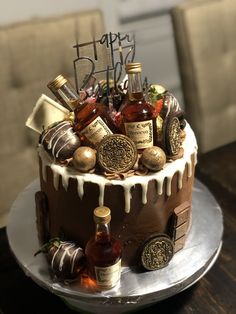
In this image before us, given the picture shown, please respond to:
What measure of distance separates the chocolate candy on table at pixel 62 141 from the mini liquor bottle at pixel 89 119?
0.05 ft

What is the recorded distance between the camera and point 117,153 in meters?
0.84

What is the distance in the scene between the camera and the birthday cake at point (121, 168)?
851 mm

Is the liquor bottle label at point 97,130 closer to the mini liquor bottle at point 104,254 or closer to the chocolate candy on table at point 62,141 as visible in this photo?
the chocolate candy on table at point 62,141

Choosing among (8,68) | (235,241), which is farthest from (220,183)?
(8,68)

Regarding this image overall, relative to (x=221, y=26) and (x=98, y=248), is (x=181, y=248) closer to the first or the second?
(x=98, y=248)

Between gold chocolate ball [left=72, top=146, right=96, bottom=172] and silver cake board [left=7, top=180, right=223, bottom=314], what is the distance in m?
0.22

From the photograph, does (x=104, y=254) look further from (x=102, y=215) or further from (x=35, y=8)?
(x=35, y=8)

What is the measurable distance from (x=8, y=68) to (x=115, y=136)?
658mm

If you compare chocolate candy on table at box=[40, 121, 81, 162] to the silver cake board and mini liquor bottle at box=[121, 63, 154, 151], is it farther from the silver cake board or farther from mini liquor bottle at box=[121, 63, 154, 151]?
the silver cake board

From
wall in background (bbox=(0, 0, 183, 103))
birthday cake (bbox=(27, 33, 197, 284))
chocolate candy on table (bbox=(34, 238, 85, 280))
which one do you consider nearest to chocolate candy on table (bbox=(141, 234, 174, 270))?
birthday cake (bbox=(27, 33, 197, 284))

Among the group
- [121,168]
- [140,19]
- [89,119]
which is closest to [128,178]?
[121,168]

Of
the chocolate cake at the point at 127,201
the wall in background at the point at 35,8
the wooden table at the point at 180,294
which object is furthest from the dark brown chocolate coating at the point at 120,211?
the wall in background at the point at 35,8

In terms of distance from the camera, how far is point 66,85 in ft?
3.13

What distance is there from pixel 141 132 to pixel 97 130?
8 cm
